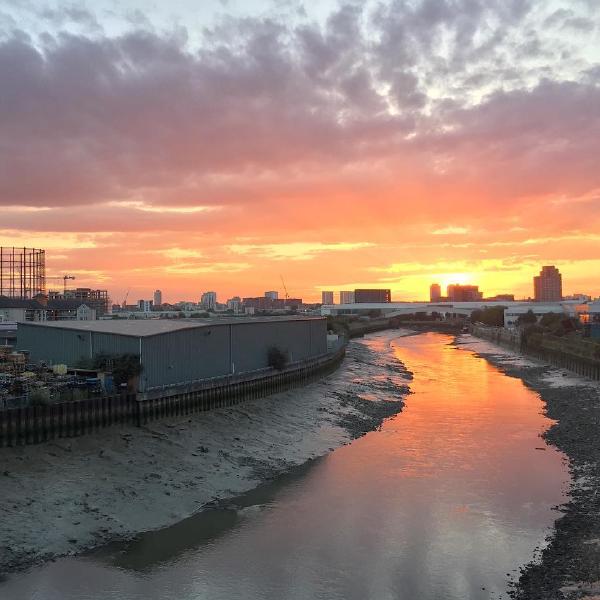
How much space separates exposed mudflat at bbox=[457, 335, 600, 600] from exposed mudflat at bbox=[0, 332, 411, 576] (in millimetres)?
13772

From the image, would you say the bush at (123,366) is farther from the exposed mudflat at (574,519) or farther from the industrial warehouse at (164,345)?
the exposed mudflat at (574,519)

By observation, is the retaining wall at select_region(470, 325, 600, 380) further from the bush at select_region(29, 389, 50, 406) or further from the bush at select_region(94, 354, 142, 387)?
the bush at select_region(29, 389, 50, 406)

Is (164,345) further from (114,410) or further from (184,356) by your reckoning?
(114,410)

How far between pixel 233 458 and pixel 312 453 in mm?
5640

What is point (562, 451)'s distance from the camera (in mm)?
38219

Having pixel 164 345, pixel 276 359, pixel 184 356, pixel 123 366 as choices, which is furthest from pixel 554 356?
pixel 123 366

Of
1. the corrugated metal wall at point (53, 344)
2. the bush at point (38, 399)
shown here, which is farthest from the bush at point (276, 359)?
the bush at point (38, 399)

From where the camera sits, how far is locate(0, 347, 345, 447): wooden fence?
30000 mm

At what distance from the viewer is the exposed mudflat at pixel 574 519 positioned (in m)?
19.2

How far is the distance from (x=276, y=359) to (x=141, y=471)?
28027mm

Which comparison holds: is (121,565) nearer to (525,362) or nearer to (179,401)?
(179,401)

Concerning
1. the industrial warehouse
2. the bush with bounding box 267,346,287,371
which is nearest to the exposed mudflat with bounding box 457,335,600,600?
the bush with bounding box 267,346,287,371

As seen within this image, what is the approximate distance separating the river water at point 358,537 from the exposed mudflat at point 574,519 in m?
0.73

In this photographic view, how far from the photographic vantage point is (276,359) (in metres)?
57.4
